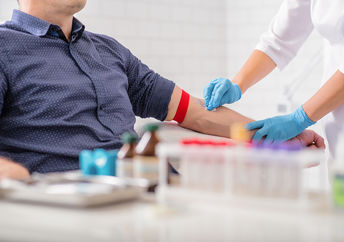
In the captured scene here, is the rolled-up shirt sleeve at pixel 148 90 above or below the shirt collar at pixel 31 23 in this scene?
below

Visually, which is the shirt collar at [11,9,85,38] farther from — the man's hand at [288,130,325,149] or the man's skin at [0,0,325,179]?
the man's hand at [288,130,325,149]

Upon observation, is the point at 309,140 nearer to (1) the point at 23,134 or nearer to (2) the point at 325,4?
(2) the point at 325,4

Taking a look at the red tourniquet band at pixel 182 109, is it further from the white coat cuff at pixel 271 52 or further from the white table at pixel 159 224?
the white table at pixel 159 224

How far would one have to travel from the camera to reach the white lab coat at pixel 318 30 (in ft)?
6.99

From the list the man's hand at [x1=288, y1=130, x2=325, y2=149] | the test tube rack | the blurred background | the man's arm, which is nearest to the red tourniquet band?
the man's arm

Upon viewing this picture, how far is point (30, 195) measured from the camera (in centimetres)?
113

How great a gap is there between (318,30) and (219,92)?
48cm

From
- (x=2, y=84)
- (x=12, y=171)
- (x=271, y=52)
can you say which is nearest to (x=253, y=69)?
(x=271, y=52)

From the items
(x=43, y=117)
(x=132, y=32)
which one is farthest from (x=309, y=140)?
(x=132, y=32)

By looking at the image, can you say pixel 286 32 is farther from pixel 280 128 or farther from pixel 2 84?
pixel 2 84

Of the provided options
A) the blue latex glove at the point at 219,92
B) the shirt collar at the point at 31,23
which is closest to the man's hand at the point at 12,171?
the shirt collar at the point at 31,23

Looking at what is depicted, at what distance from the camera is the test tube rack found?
1.04m

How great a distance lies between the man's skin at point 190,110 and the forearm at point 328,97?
0.55 ft

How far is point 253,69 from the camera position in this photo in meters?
2.58
